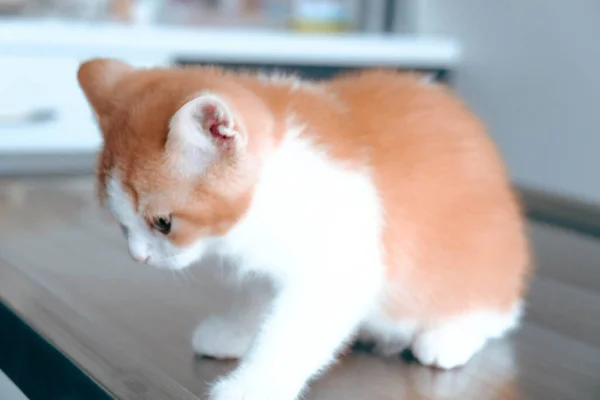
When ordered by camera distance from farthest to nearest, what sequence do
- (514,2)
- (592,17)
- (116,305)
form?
(514,2) → (592,17) → (116,305)

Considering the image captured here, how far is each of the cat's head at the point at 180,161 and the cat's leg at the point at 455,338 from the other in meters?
0.27

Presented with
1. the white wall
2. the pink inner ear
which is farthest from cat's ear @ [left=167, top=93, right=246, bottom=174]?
the white wall

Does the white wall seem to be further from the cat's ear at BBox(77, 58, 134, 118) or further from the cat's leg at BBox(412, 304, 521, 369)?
the cat's ear at BBox(77, 58, 134, 118)

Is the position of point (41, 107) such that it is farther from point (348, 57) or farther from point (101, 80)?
point (101, 80)

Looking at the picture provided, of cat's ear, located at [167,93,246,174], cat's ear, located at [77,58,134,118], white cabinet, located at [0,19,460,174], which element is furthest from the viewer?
white cabinet, located at [0,19,460,174]

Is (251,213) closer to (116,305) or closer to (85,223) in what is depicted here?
(116,305)

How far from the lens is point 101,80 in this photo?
2.35ft

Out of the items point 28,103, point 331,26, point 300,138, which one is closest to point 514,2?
point 331,26

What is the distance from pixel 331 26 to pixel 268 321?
172 centimetres

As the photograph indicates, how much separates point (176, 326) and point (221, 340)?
3.5 inches

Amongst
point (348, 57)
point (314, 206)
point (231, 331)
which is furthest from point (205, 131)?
point (348, 57)

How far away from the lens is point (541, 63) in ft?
6.04

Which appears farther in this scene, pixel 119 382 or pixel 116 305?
pixel 116 305

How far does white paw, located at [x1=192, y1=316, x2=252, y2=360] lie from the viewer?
2.48ft
